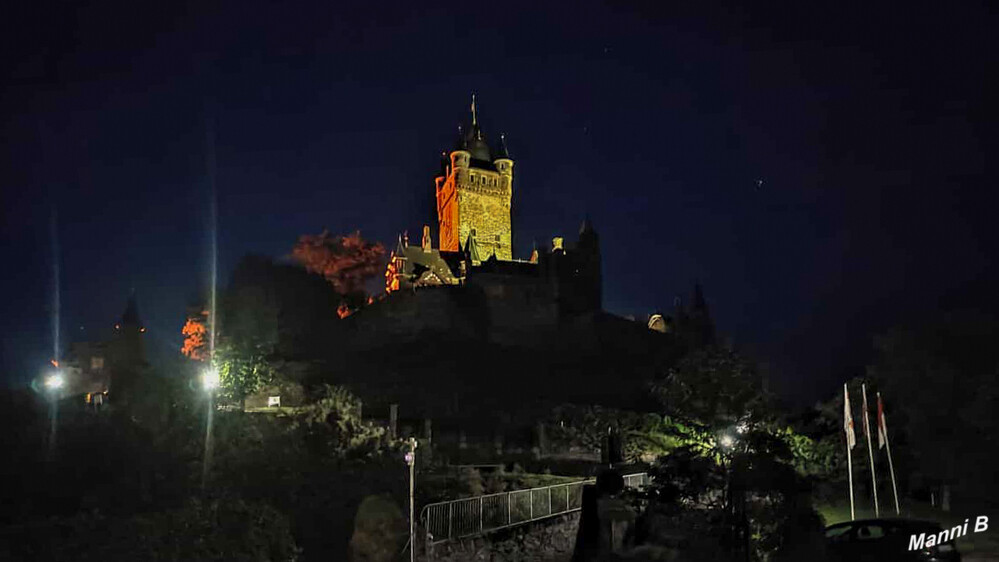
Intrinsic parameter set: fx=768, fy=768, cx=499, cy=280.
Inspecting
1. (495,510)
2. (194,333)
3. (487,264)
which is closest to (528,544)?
(495,510)

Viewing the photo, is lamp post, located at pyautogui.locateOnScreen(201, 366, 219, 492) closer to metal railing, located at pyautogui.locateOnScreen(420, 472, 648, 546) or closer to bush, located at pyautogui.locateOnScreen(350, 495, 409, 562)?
bush, located at pyautogui.locateOnScreen(350, 495, 409, 562)

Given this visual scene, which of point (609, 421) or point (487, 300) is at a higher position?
point (487, 300)

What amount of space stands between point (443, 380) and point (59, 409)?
35668 millimetres

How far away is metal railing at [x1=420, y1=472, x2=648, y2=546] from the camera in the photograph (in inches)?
570

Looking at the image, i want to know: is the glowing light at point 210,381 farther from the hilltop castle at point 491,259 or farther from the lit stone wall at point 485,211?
the lit stone wall at point 485,211

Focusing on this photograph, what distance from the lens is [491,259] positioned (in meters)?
69.9

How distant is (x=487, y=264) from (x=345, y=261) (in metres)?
14.4

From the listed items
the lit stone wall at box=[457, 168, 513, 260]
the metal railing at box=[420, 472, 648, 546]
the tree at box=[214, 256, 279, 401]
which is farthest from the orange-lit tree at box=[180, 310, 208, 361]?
the metal railing at box=[420, 472, 648, 546]

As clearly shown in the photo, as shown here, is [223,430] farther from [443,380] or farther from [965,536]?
[443,380]

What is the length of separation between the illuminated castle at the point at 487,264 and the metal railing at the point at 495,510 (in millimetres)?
46304

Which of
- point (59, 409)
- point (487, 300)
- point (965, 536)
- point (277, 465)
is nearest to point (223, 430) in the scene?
point (277, 465)

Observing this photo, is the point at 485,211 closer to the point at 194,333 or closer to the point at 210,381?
the point at 194,333

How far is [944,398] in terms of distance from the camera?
2369 centimetres

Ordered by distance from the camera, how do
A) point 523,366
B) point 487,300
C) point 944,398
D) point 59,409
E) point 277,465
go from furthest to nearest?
point 487,300 < point 523,366 < point 944,398 < point 277,465 < point 59,409
